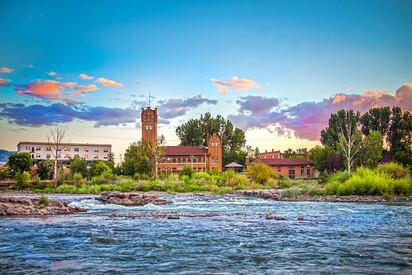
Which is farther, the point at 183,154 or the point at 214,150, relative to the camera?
the point at 214,150

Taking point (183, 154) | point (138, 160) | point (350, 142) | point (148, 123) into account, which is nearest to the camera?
point (350, 142)

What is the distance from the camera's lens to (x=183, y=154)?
319ft

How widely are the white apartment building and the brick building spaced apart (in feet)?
76.8

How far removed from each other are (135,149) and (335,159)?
37.3 meters

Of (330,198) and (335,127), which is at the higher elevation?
(335,127)

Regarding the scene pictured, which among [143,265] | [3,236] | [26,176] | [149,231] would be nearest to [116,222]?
[149,231]

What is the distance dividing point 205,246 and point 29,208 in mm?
14532

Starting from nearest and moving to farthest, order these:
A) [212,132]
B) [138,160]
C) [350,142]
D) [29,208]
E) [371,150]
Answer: [29,208] → [350,142] → [371,150] → [138,160] → [212,132]

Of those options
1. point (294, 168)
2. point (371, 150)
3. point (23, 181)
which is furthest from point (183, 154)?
point (23, 181)

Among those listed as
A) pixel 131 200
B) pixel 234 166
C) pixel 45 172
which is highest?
pixel 234 166

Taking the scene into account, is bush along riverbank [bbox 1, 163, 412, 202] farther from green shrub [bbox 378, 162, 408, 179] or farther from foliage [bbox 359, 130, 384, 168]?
foliage [bbox 359, 130, 384, 168]

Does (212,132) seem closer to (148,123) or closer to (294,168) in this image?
(148,123)

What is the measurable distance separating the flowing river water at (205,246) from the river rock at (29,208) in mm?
2483

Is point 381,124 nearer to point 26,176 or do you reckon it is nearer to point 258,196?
point 258,196
